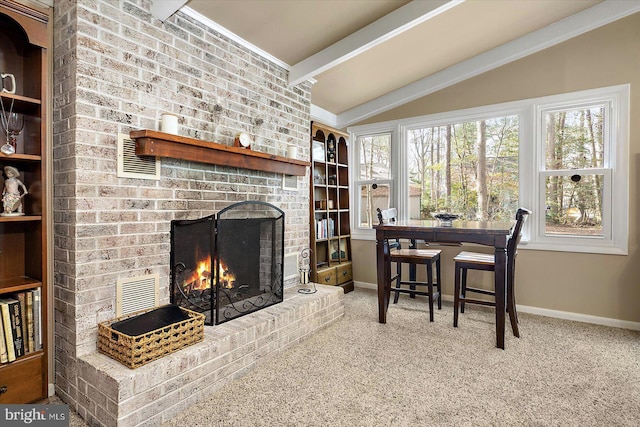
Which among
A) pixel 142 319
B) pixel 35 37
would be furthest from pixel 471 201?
pixel 35 37

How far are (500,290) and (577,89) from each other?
2.20 meters

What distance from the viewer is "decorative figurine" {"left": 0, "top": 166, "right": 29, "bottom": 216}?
1.79 meters

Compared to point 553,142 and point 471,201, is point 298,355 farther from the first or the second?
point 553,142

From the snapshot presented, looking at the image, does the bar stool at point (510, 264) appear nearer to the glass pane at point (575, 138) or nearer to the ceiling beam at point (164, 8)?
the glass pane at point (575, 138)

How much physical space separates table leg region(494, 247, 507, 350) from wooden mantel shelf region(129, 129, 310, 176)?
1.92 meters

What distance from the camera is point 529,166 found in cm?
347

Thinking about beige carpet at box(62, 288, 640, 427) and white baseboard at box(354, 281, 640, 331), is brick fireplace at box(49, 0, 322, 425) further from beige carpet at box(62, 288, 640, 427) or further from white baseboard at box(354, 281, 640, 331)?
Answer: white baseboard at box(354, 281, 640, 331)

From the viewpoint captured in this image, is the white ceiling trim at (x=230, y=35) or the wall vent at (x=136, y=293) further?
the white ceiling trim at (x=230, y=35)

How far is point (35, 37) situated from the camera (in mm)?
1803

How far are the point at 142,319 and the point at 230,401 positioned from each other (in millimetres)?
688

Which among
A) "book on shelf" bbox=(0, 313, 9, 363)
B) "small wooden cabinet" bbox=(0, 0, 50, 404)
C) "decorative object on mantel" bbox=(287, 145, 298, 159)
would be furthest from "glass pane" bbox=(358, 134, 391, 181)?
"book on shelf" bbox=(0, 313, 9, 363)

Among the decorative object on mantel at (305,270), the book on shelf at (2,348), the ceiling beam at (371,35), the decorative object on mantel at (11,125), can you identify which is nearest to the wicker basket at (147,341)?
the book on shelf at (2,348)

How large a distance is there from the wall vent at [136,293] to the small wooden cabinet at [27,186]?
370 millimetres

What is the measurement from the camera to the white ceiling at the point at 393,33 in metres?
2.52
